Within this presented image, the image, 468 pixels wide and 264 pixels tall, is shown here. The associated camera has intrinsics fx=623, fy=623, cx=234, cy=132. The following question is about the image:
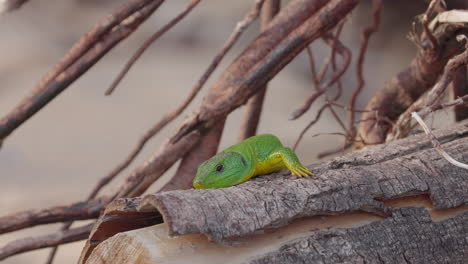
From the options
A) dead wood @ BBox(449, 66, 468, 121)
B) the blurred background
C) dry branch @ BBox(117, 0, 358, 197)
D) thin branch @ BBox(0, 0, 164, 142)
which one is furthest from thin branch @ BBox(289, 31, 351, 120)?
the blurred background

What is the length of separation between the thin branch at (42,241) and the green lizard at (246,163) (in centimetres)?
90

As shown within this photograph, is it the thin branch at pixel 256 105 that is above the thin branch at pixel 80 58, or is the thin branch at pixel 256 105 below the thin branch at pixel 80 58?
below

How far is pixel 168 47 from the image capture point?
6.82 m

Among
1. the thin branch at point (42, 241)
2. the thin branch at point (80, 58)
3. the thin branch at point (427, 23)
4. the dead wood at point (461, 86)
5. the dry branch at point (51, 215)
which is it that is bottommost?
the dead wood at point (461, 86)

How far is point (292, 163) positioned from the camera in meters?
2.60

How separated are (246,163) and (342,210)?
0.84 metres

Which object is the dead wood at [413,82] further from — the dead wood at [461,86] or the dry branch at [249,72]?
the dry branch at [249,72]

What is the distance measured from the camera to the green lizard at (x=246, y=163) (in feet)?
8.53

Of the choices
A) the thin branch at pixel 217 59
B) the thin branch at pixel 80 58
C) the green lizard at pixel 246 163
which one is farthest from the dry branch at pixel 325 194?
the thin branch at pixel 80 58

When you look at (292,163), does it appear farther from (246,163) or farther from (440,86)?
(440,86)

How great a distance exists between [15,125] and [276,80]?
13.8 ft

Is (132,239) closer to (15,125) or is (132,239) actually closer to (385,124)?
(15,125)

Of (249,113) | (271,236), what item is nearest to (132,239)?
(271,236)

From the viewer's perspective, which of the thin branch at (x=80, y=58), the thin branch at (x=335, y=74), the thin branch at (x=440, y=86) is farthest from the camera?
the thin branch at (x=335, y=74)
